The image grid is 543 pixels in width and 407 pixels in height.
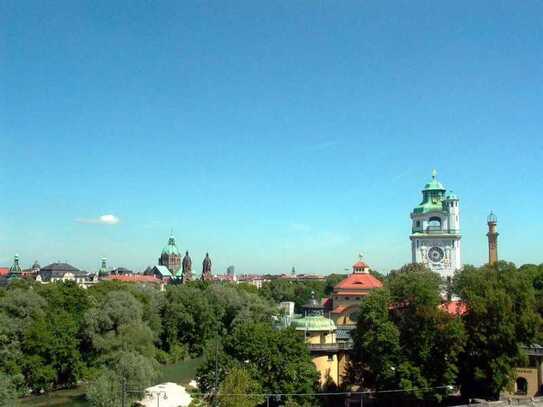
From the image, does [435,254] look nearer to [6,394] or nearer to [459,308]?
[459,308]

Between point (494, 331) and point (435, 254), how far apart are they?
133ft

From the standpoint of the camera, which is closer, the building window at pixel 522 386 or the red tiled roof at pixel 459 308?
the red tiled roof at pixel 459 308

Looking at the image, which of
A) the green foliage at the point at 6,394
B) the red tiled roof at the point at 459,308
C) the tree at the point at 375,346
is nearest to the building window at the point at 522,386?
the red tiled roof at the point at 459,308

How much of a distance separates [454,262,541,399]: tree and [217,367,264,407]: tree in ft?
40.4

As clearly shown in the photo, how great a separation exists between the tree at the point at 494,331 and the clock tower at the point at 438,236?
121 ft

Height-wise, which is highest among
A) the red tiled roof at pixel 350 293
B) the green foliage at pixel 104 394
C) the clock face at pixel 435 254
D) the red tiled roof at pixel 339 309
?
the clock face at pixel 435 254

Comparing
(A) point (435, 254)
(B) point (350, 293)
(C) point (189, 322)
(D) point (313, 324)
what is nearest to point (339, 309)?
(B) point (350, 293)

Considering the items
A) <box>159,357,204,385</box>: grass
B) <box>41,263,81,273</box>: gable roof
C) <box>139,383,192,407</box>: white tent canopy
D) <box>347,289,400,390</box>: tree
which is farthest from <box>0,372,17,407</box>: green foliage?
<box>41,263,81,273</box>: gable roof

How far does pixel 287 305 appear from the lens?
319 feet

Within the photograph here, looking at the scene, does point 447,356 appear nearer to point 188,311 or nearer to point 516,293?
point 516,293

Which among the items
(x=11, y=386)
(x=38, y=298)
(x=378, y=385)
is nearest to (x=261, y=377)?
(x=378, y=385)

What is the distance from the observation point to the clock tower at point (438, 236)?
71688 millimetres

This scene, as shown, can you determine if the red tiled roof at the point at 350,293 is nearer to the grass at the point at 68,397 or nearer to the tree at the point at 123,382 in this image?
the grass at the point at 68,397

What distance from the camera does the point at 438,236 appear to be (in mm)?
71938
